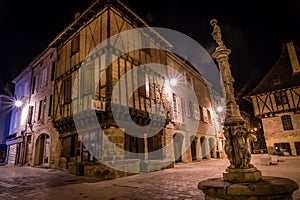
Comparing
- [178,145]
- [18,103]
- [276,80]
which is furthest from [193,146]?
[18,103]

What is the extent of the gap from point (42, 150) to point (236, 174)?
13168 millimetres

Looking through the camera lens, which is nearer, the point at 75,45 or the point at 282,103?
the point at 75,45

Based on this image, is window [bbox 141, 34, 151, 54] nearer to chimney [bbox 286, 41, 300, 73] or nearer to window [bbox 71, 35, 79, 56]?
window [bbox 71, 35, 79, 56]

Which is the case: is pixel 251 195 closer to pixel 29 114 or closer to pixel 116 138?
pixel 116 138

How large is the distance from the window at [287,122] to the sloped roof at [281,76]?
2708 millimetres

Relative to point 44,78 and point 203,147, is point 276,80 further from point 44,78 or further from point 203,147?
point 44,78

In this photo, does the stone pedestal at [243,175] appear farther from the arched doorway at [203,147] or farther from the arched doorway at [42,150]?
the arched doorway at [203,147]

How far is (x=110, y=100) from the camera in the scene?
8016 millimetres

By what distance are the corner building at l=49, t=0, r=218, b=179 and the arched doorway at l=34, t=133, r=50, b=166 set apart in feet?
8.59

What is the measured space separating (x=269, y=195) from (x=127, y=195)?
2.80 metres

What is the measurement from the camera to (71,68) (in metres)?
10.6

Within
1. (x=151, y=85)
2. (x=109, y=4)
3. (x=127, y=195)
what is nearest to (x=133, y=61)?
(x=151, y=85)

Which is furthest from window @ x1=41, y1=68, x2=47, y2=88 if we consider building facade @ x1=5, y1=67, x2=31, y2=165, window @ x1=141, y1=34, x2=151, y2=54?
window @ x1=141, y1=34, x2=151, y2=54

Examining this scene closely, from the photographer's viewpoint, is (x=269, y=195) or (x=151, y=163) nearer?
(x=269, y=195)
